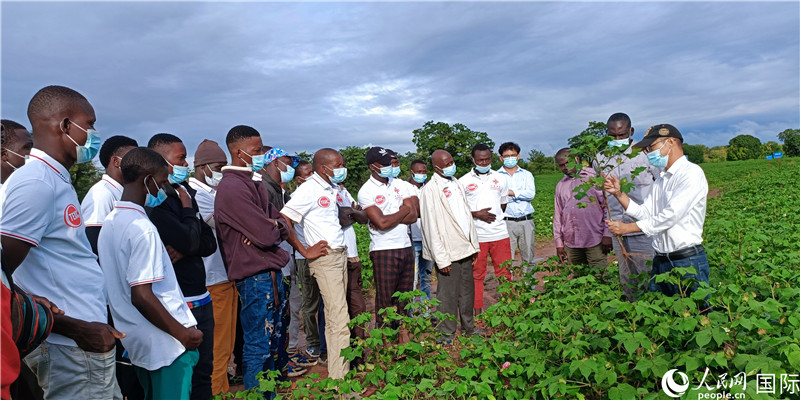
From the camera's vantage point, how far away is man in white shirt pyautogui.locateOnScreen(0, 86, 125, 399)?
199 centimetres

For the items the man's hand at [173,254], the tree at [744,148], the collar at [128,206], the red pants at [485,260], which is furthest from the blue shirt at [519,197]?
the tree at [744,148]

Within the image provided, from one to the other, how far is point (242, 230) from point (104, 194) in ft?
3.12

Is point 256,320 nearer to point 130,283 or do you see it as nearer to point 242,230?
point 242,230

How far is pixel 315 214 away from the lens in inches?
173

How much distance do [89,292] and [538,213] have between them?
54.4 ft

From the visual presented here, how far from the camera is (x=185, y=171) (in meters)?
3.72

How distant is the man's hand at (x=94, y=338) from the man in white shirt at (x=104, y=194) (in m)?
1.13

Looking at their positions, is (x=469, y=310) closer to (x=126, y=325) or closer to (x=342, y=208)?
(x=342, y=208)

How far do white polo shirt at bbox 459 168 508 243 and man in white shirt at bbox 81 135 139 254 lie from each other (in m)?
3.91

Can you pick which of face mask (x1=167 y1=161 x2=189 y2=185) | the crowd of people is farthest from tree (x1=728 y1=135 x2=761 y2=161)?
face mask (x1=167 y1=161 x2=189 y2=185)

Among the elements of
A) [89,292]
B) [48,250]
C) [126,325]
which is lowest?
[126,325]

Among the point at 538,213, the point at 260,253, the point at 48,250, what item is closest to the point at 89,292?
the point at 48,250

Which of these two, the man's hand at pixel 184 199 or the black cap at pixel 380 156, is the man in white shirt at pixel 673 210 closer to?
the black cap at pixel 380 156

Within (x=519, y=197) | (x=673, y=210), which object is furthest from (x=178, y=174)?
(x=519, y=197)
